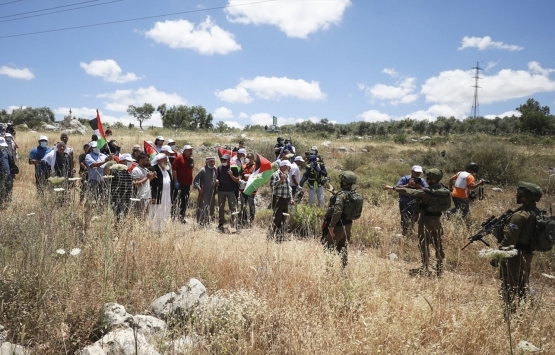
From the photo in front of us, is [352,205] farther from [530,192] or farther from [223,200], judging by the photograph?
[223,200]

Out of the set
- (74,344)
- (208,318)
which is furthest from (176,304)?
(74,344)

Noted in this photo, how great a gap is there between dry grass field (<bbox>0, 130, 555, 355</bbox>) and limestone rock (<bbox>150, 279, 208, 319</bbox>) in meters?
0.19

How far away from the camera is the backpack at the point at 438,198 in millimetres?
5574

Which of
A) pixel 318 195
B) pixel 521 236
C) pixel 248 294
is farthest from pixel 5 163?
pixel 521 236

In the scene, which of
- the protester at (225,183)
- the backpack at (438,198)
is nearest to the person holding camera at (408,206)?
the backpack at (438,198)

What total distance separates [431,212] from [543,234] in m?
1.84

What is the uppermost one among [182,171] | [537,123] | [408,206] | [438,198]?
[537,123]

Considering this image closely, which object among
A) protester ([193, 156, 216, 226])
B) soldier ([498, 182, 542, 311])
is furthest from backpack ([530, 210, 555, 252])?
protester ([193, 156, 216, 226])

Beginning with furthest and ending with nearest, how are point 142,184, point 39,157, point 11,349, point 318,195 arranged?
point 318,195, point 39,157, point 142,184, point 11,349

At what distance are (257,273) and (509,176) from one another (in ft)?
49.8

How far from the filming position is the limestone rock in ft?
10.7

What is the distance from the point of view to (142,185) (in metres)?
5.95

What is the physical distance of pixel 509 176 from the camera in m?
14.9

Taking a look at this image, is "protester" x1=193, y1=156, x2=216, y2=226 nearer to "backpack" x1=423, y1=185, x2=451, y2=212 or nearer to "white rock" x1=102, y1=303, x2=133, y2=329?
"backpack" x1=423, y1=185, x2=451, y2=212
